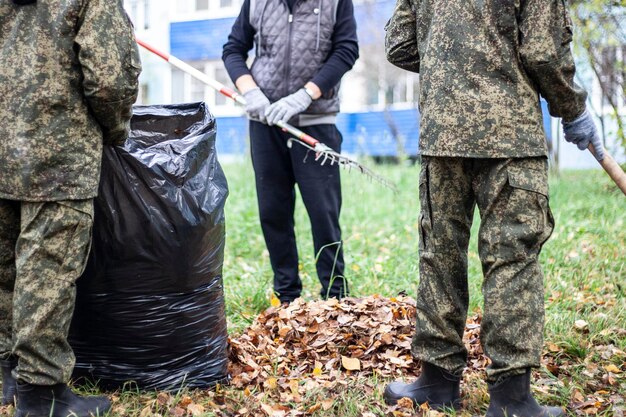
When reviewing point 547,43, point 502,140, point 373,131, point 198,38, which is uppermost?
point 198,38

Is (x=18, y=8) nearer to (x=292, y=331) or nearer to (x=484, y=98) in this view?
(x=484, y=98)

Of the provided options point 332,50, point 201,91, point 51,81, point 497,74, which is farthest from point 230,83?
point 497,74

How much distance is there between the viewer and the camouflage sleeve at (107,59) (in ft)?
8.34

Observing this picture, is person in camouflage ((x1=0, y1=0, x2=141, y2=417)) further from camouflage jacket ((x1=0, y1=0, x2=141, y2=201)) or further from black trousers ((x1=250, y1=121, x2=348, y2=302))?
black trousers ((x1=250, y1=121, x2=348, y2=302))

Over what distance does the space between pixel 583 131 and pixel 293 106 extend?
5.57 ft

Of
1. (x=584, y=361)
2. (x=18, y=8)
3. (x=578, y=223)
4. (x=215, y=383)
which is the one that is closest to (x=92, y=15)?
(x=18, y=8)

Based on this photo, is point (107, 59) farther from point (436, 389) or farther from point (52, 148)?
point (436, 389)

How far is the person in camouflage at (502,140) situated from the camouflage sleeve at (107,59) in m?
1.06

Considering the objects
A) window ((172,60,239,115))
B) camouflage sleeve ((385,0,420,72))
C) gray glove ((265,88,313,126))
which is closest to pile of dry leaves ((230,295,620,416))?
gray glove ((265,88,313,126))

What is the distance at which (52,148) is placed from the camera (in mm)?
2580

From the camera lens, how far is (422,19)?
2791 millimetres

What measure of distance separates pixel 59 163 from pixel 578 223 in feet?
15.9

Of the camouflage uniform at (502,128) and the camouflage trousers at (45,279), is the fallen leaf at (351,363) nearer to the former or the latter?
the camouflage uniform at (502,128)

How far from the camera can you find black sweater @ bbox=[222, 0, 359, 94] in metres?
4.16
